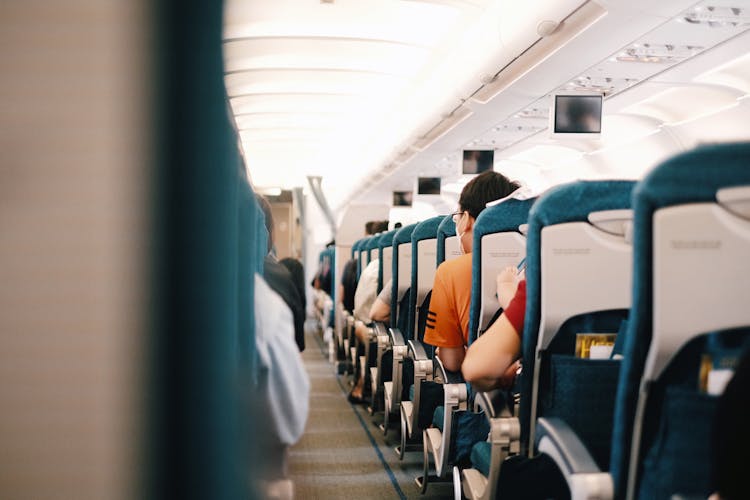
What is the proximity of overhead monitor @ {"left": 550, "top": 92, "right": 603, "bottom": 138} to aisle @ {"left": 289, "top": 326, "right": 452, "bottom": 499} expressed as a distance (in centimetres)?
424

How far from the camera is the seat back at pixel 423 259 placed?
166 inches

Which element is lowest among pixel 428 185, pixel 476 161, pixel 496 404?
pixel 496 404

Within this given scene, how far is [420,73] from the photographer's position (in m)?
10.6

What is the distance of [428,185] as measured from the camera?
15922mm

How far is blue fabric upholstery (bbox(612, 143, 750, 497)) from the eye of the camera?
1.35 metres

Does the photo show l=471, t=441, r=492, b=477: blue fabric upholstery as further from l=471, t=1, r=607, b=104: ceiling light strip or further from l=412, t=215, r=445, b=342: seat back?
l=471, t=1, r=607, b=104: ceiling light strip

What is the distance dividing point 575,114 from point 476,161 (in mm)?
4107

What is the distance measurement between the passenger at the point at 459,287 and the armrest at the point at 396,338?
1.10m

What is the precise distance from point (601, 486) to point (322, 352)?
9601 millimetres

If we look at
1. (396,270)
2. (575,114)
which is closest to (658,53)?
(575,114)

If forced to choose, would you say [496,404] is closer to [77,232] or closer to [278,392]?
[278,392]

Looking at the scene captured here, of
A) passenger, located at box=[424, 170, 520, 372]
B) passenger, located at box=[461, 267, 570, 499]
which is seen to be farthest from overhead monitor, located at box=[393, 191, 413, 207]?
passenger, located at box=[461, 267, 570, 499]

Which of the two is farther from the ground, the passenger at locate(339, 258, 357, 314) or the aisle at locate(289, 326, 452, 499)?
the passenger at locate(339, 258, 357, 314)

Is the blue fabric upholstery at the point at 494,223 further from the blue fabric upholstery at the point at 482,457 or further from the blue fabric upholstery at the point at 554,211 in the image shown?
the blue fabric upholstery at the point at 554,211
